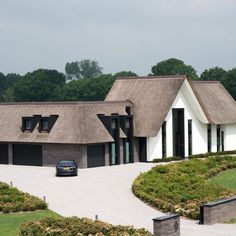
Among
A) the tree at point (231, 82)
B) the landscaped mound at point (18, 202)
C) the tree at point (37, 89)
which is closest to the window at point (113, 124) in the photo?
the landscaped mound at point (18, 202)

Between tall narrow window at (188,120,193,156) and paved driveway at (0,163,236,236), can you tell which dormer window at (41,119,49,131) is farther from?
tall narrow window at (188,120,193,156)

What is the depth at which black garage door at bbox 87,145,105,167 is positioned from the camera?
56.0 m

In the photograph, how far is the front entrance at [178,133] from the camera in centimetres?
6306

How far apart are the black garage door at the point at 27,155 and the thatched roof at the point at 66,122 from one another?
927 mm

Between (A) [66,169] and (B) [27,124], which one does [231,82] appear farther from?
(A) [66,169]

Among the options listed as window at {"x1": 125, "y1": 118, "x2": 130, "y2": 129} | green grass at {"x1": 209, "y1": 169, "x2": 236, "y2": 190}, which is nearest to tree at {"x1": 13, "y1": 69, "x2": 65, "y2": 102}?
window at {"x1": 125, "y1": 118, "x2": 130, "y2": 129}

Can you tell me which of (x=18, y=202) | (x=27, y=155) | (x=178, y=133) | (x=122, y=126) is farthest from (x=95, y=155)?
(x=18, y=202)

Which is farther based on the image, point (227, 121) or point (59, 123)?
point (227, 121)

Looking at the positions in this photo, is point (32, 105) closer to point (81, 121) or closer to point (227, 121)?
point (81, 121)

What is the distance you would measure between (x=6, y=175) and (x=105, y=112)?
38.8ft

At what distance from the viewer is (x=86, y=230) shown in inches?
1089

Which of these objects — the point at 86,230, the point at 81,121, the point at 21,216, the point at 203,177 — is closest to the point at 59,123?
the point at 81,121

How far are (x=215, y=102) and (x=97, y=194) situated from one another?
3050cm

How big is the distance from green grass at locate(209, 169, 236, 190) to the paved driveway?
6157 mm
